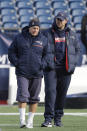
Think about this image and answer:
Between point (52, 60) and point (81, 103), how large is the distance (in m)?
4.93

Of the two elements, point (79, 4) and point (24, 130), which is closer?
point (24, 130)

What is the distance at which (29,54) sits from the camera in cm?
688

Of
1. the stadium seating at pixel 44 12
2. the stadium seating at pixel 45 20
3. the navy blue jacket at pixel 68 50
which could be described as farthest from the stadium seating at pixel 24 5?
the navy blue jacket at pixel 68 50

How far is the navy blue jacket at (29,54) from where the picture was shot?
687cm

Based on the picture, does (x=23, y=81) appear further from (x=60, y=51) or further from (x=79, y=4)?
(x=79, y=4)

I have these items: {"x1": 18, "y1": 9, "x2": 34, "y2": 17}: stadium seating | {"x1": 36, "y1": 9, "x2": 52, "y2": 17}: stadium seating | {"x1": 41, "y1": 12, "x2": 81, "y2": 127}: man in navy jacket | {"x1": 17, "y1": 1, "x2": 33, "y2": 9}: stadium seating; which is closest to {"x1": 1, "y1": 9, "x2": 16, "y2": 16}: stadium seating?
{"x1": 18, "y1": 9, "x2": 34, "y2": 17}: stadium seating

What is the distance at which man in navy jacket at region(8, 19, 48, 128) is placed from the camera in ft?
22.5

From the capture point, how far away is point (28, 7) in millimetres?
18500

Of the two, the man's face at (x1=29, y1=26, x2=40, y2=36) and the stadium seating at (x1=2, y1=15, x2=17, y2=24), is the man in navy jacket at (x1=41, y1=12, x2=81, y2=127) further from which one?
the stadium seating at (x1=2, y1=15, x2=17, y2=24)

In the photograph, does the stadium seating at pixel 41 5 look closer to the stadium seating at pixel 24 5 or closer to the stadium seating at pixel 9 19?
the stadium seating at pixel 24 5

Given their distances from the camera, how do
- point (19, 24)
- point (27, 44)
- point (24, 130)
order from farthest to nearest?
point (19, 24)
point (27, 44)
point (24, 130)

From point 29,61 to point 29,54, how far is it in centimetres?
10

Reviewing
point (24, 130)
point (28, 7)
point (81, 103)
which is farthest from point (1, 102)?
point (24, 130)

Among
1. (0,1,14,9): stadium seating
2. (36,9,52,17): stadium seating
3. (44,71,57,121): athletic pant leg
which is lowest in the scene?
(44,71,57,121): athletic pant leg
